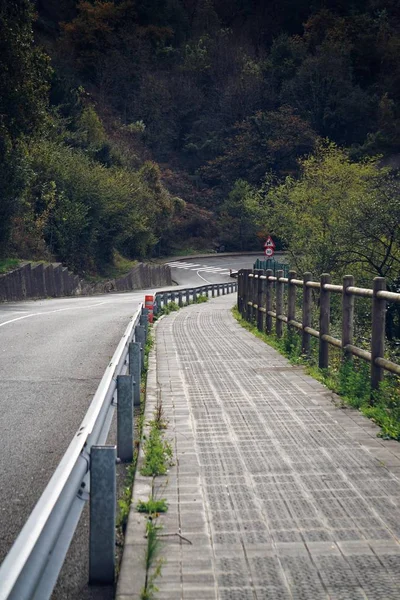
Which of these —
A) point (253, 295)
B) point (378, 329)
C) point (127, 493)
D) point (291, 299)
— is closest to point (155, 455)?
point (127, 493)

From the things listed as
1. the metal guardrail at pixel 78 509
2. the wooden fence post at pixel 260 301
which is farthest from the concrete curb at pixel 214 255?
the metal guardrail at pixel 78 509

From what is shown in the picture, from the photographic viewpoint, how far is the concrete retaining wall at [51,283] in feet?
125

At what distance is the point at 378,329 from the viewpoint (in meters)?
8.95

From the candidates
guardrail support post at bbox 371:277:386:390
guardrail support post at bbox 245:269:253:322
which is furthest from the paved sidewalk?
guardrail support post at bbox 245:269:253:322

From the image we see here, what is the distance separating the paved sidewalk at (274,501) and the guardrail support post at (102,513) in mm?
131

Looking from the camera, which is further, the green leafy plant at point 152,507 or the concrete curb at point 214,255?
the concrete curb at point 214,255

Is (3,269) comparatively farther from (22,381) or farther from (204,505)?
(204,505)

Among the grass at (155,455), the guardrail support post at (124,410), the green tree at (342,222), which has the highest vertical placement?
the green tree at (342,222)

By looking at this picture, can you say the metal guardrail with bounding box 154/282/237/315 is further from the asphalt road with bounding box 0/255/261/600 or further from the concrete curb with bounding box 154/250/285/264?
the concrete curb with bounding box 154/250/285/264

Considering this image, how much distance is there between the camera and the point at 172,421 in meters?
8.16

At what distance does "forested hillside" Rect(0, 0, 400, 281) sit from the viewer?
54.4 m

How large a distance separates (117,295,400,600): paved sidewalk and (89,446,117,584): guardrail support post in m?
0.13

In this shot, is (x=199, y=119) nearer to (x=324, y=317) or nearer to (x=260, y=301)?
(x=260, y=301)

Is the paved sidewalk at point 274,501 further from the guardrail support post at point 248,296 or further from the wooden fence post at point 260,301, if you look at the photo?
the guardrail support post at point 248,296
